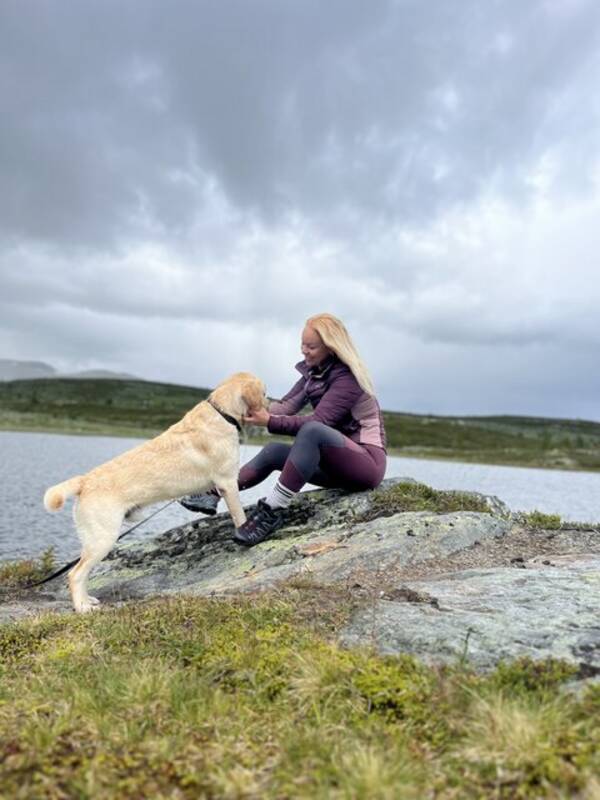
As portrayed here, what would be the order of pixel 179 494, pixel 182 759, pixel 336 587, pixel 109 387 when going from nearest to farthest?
pixel 182 759
pixel 336 587
pixel 179 494
pixel 109 387

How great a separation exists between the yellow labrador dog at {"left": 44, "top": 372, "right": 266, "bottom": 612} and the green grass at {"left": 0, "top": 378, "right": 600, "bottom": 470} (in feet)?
166

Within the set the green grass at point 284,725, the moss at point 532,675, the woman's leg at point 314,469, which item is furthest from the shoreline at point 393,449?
the moss at point 532,675

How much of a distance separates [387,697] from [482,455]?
279ft

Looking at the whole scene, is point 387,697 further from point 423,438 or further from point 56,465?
point 423,438

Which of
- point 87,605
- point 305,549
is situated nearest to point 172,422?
point 87,605

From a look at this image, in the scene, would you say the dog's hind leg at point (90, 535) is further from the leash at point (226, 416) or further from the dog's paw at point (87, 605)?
the leash at point (226, 416)

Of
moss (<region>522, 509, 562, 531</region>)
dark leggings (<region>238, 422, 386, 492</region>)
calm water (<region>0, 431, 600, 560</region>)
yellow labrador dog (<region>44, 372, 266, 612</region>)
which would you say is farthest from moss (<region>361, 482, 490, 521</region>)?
calm water (<region>0, 431, 600, 560</region>)

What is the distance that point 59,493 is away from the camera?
7742 mm

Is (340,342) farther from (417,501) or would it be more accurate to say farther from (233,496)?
(417,501)

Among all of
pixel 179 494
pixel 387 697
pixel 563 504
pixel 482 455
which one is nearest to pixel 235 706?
pixel 387 697

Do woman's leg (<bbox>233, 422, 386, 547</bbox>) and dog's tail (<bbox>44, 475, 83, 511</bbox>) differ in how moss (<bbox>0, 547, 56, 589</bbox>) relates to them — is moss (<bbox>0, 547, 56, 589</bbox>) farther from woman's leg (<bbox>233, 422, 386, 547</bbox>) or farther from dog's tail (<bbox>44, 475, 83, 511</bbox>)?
woman's leg (<bbox>233, 422, 386, 547</bbox>)

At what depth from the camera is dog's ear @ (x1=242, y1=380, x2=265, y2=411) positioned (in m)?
8.66

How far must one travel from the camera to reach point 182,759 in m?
3.39

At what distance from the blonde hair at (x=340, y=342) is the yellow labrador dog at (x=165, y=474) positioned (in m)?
1.10
